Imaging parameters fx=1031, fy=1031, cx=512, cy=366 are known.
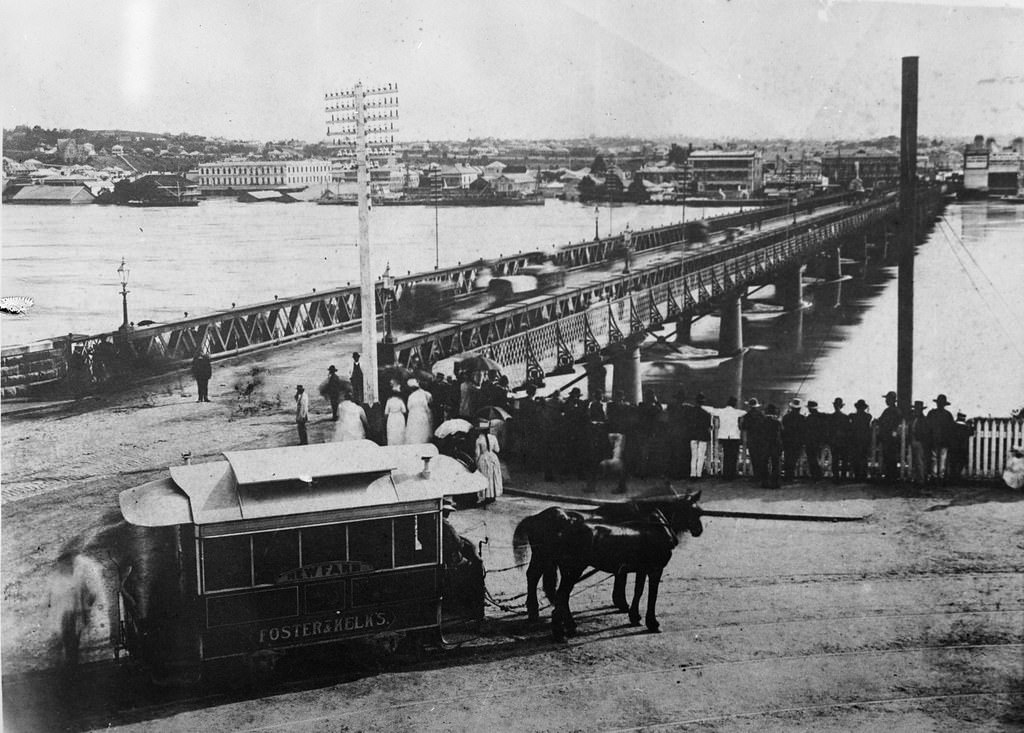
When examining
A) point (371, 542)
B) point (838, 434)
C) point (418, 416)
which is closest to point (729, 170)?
point (838, 434)

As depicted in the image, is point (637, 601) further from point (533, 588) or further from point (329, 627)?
point (329, 627)

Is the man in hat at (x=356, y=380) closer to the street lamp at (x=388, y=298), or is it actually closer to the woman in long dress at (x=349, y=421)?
the woman in long dress at (x=349, y=421)

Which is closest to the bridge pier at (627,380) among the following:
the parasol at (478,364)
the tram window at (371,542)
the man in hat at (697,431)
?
the man in hat at (697,431)

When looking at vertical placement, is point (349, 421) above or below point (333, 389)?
below

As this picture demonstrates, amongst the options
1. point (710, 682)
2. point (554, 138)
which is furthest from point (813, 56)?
point (710, 682)

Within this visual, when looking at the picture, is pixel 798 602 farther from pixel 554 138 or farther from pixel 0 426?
pixel 0 426

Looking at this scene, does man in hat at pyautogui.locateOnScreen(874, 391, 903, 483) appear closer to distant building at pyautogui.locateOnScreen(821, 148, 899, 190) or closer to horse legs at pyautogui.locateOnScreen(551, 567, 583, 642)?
distant building at pyautogui.locateOnScreen(821, 148, 899, 190)

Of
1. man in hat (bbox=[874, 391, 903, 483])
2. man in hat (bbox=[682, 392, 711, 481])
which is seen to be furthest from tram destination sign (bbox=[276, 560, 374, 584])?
man in hat (bbox=[874, 391, 903, 483])
